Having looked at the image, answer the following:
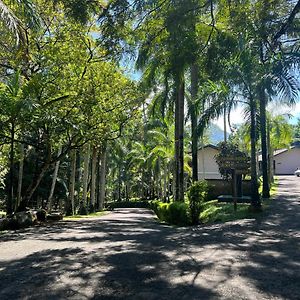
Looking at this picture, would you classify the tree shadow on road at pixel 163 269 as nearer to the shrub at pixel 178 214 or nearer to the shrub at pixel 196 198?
the shrub at pixel 196 198

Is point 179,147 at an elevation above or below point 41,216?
above

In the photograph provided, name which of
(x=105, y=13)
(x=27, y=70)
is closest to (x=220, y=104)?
(x=105, y=13)

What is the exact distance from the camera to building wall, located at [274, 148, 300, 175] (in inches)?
2527

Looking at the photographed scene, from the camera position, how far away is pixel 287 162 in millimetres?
64750

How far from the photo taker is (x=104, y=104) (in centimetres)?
2017

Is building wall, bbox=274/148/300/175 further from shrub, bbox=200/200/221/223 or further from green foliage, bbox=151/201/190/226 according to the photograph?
shrub, bbox=200/200/221/223

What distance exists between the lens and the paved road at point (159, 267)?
5484mm

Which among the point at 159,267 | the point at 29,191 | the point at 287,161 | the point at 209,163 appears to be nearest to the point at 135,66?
the point at 29,191

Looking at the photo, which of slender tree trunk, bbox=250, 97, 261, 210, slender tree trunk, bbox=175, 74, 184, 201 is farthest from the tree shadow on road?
slender tree trunk, bbox=175, 74, 184, 201

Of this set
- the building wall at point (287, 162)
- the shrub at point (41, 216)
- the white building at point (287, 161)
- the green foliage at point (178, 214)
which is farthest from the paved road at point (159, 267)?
the building wall at point (287, 162)

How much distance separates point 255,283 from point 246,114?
12174 millimetres

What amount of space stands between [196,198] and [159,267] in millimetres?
8368

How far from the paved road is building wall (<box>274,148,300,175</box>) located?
2218 inches

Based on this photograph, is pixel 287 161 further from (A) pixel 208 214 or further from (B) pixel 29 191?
(B) pixel 29 191
